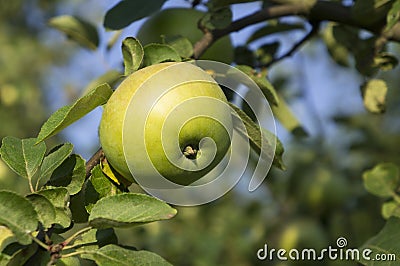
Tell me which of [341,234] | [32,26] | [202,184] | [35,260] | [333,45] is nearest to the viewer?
[35,260]

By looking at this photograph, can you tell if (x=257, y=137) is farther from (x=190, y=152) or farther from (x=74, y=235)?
(x=74, y=235)

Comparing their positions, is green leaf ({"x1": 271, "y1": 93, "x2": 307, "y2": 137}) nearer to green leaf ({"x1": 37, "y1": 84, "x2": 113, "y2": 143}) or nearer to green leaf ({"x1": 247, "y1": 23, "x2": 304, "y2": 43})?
green leaf ({"x1": 247, "y1": 23, "x2": 304, "y2": 43})

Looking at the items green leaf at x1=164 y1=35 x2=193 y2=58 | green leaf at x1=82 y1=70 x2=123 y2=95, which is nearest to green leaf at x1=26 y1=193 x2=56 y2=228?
green leaf at x1=164 y1=35 x2=193 y2=58

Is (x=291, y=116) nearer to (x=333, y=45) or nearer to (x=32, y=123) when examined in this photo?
(x=333, y=45)

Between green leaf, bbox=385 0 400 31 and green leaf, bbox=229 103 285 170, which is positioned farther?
green leaf, bbox=385 0 400 31

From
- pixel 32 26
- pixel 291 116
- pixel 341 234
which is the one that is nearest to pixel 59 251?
pixel 291 116
